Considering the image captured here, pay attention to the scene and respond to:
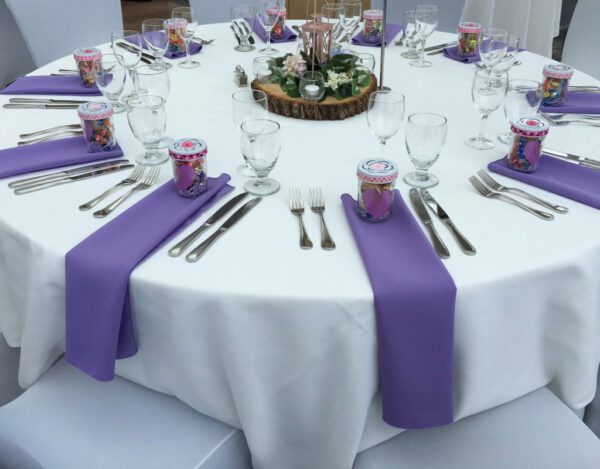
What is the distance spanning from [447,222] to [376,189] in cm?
15

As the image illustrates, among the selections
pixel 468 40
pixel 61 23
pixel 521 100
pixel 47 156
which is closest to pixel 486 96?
pixel 521 100

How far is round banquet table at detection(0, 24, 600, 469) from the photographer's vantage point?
920 millimetres

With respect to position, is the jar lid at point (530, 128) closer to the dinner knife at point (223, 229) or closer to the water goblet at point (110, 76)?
the dinner knife at point (223, 229)

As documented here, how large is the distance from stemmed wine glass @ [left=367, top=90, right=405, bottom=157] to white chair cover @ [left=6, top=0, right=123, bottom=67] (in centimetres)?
174

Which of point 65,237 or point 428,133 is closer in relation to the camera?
point 65,237

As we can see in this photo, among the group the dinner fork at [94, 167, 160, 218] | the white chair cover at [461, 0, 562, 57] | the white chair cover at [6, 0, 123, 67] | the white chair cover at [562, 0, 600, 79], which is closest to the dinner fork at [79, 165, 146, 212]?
the dinner fork at [94, 167, 160, 218]

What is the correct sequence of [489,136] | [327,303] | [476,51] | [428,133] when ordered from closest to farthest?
[327,303] → [428,133] → [489,136] → [476,51]

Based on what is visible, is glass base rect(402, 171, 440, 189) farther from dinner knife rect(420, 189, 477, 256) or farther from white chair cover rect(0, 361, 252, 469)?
white chair cover rect(0, 361, 252, 469)

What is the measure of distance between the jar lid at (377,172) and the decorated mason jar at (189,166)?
0.30 metres

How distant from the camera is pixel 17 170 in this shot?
122 cm

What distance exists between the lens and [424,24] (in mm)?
1914

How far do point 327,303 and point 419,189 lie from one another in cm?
40

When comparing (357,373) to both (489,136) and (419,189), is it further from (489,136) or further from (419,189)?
(489,136)

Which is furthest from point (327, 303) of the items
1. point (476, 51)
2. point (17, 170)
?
point (476, 51)
